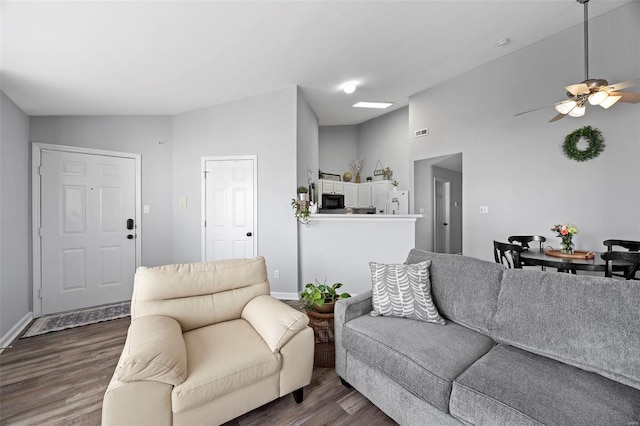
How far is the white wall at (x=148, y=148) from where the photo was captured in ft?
11.6

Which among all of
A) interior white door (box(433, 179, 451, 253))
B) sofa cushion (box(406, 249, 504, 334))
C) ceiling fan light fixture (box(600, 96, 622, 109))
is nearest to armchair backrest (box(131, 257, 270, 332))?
sofa cushion (box(406, 249, 504, 334))

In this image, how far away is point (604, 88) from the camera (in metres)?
2.45

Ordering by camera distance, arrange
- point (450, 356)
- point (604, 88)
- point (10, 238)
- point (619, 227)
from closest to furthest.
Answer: point (450, 356) < point (604, 88) < point (10, 238) < point (619, 227)

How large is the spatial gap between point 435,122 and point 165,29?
4.15 metres

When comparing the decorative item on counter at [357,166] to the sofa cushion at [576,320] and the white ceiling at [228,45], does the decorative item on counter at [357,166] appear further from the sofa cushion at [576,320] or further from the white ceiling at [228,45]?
the sofa cushion at [576,320]

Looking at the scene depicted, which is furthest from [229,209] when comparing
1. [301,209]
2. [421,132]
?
[421,132]

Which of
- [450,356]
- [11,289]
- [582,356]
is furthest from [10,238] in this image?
[582,356]

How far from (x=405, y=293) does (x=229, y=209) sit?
9.55ft

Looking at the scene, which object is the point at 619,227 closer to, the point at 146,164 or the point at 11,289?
the point at 146,164

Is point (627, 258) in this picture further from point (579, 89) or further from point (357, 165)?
point (357, 165)

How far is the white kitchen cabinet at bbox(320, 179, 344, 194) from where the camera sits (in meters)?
5.85

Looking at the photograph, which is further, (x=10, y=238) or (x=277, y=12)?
(x=10, y=238)

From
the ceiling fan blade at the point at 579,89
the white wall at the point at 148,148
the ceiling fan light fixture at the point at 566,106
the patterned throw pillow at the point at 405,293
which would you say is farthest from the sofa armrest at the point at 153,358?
the ceiling fan light fixture at the point at 566,106

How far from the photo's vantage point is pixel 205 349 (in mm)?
1565
